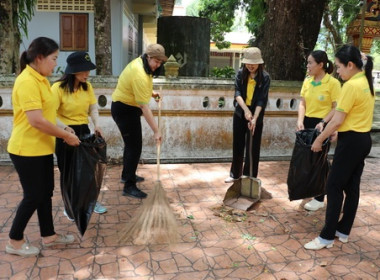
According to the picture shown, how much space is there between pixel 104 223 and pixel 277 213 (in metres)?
1.80

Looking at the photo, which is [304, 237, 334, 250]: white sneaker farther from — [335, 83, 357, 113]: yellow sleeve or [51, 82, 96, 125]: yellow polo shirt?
[51, 82, 96, 125]: yellow polo shirt

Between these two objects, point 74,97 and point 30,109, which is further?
point 74,97

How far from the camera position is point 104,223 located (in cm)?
367

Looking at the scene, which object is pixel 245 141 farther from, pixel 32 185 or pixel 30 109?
pixel 30 109

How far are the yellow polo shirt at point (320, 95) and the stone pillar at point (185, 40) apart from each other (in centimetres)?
609

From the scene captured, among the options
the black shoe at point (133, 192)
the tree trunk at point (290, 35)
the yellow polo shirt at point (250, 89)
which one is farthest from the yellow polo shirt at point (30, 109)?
the tree trunk at point (290, 35)

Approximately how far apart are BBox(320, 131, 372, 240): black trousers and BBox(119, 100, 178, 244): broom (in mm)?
1360

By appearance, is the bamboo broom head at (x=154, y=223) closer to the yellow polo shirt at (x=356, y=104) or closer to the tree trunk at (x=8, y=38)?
the yellow polo shirt at (x=356, y=104)

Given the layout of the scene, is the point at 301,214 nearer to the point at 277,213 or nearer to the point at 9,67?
the point at 277,213

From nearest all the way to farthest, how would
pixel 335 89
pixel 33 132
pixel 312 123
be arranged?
1. pixel 33 132
2. pixel 335 89
3. pixel 312 123

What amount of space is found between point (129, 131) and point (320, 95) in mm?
2072

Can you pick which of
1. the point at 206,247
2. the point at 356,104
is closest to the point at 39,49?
the point at 206,247

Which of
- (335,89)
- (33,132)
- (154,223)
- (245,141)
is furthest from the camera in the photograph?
(245,141)

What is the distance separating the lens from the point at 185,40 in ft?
32.6
